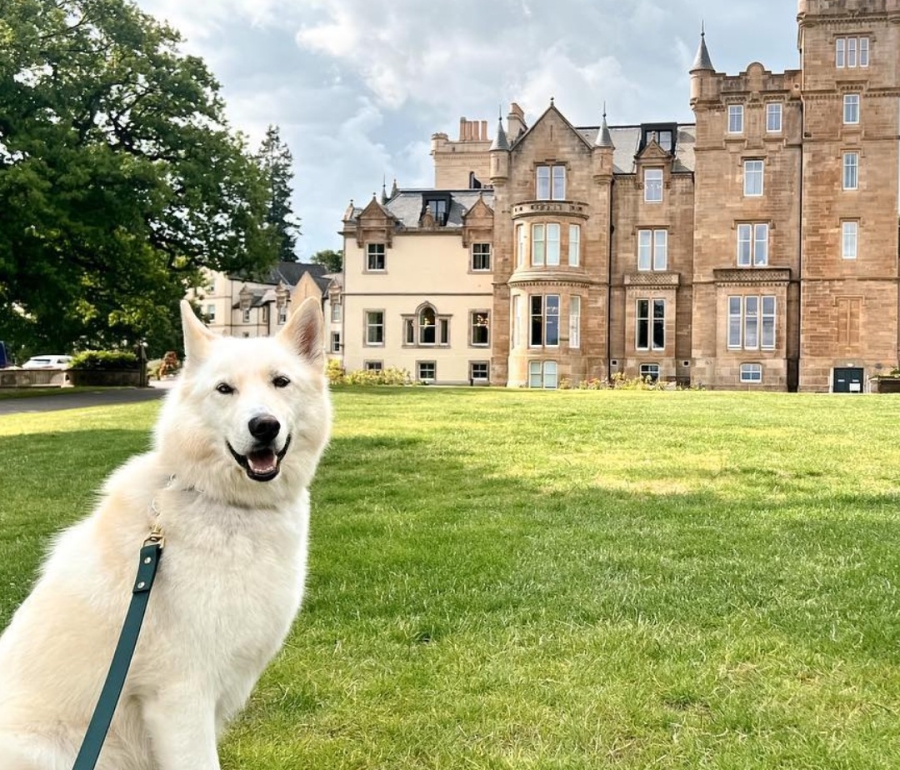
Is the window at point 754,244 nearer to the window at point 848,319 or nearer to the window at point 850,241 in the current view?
the window at point 850,241

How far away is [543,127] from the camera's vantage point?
4509 cm

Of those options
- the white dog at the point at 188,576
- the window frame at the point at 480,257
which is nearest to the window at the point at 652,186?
the window frame at the point at 480,257

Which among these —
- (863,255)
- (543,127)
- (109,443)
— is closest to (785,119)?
(863,255)

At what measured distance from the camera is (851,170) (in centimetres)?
4209

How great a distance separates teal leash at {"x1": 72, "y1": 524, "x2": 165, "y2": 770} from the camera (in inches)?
103

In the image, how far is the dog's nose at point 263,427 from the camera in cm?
320

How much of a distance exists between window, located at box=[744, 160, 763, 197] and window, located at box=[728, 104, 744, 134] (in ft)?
5.85

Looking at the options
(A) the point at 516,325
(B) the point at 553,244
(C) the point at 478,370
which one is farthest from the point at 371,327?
(B) the point at 553,244

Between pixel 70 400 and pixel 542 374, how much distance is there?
2440 centimetres

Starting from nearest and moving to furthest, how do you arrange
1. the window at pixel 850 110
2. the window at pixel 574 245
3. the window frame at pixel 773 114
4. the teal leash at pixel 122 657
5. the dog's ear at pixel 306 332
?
the teal leash at pixel 122 657 < the dog's ear at pixel 306 332 < the window at pixel 850 110 < the window frame at pixel 773 114 < the window at pixel 574 245

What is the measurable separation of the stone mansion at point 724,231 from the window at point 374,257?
7.59 m

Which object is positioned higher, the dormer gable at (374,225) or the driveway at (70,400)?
the dormer gable at (374,225)

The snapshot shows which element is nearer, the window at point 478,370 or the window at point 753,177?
the window at point 753,177

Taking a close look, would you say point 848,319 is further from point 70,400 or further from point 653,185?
point 70,400
